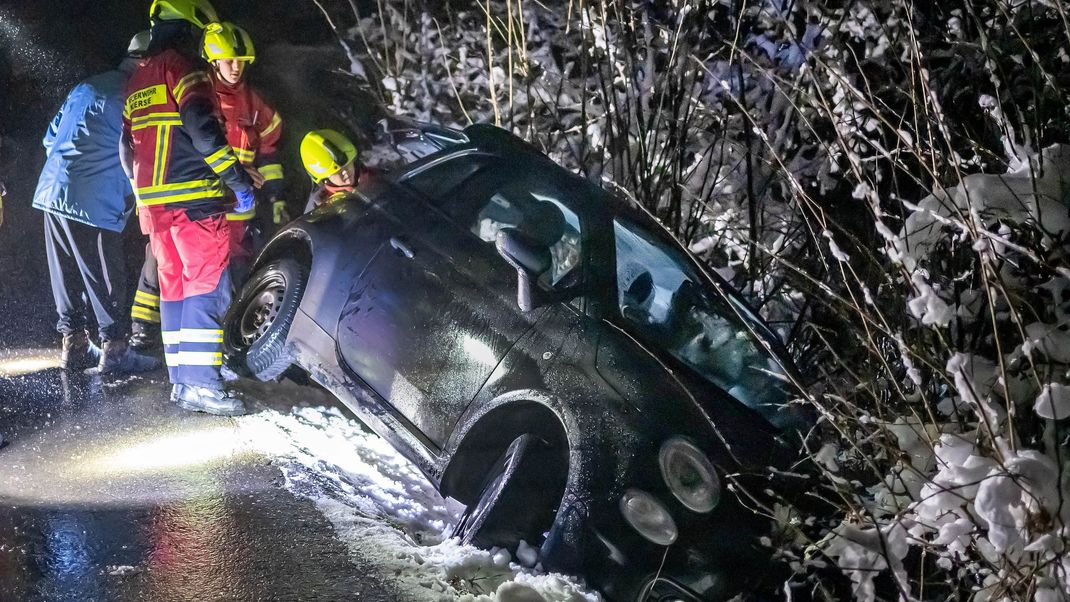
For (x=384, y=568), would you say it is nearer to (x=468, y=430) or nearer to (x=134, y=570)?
(x=468, y=430)

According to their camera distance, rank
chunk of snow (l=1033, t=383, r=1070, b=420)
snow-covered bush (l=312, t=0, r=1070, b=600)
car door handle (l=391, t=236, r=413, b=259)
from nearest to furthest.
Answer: chunk of snow (l=1033, t=383, r=1070, b=420) → snow-covered bush (l=312, t=0, r=1070, b=600) → car door handle (l=391, t=236, r=413, b=259)

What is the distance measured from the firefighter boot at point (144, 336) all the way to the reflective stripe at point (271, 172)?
71 cm

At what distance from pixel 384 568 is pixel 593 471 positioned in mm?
737

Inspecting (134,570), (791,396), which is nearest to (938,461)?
(791,396)

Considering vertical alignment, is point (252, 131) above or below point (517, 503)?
above

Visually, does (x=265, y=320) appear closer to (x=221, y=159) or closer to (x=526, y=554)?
(x=221, y=159)

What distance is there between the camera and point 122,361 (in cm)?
311

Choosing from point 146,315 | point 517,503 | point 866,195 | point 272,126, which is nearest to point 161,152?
point 272,126

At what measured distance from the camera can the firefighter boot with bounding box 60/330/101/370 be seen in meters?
3.11

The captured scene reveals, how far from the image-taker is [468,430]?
8.94 ft

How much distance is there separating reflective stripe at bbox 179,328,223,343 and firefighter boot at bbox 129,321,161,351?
113mm

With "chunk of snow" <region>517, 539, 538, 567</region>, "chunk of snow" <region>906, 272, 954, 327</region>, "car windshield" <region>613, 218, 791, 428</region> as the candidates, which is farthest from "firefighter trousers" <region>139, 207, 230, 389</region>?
"chunk of snow" <region>906, 272, 954, 327</region>

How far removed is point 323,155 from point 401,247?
0.53m

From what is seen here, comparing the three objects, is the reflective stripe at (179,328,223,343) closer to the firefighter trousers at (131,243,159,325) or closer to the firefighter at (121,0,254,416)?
the firefighter at (121,0,254,416)
